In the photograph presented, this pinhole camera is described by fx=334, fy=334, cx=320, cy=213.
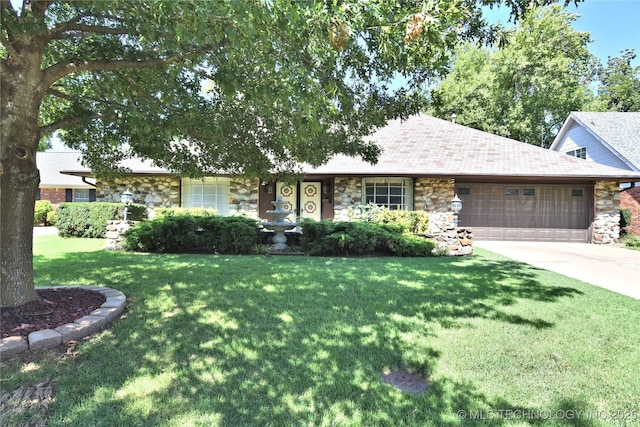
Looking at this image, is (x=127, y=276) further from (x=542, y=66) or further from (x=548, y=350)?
(x=542, y=66)

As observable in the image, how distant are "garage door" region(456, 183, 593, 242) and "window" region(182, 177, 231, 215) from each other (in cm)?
906

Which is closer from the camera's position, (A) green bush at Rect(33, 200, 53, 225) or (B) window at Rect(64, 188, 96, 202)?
(A) green bush at Rect(33, 200, 53, 225)

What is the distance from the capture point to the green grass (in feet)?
7.10

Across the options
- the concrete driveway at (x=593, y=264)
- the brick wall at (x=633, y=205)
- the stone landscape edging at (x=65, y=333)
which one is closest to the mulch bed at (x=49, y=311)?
the stone landscape edging at (x=65, y=333)

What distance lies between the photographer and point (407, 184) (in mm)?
12516

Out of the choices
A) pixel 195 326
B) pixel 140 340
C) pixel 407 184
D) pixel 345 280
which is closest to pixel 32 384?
pixel 140 340

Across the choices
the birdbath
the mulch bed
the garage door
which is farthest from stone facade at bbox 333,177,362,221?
the mulch bed

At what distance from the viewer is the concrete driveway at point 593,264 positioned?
5.74m

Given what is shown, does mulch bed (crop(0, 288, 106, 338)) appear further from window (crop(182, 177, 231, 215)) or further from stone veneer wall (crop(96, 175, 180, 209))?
stone veneer wall (crop(96, 175, 180, 209))

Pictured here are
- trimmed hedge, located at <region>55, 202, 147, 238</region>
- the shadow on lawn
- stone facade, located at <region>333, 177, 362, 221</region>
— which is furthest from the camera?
stone facade, located at <region>333, 177, 362, 221</region>

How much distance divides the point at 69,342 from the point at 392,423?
9.09 ft

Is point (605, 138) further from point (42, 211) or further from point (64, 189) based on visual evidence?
point (64, 189)

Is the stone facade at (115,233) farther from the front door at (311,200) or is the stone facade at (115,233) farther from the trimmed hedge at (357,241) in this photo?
the front door at (311,200)

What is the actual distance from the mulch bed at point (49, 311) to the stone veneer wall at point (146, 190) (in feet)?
30.9
